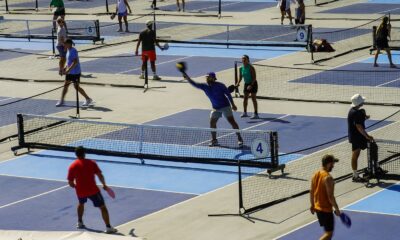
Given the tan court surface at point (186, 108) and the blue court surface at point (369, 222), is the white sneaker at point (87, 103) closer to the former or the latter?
the tan court surface at point (186, 108)

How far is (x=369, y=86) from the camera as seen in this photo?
1296 inches

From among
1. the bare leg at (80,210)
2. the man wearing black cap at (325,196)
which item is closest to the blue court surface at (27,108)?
the bare leg at (80,210)

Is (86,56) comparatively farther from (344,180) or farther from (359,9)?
(344,180)

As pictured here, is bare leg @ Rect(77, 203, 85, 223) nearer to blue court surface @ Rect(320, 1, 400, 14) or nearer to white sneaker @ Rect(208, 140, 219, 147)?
white sneaker @ Rect(208, 140, 219, 147)

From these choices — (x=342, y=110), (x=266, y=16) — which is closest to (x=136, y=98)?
(x=342, y=110)

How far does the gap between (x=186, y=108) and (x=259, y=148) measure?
8291mm

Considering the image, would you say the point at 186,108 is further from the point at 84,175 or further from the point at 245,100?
the point at 84,175

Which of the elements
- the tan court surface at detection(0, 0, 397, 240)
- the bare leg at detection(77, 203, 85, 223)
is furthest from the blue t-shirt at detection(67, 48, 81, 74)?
the bare leg at detection(77, 203, 85, 223)

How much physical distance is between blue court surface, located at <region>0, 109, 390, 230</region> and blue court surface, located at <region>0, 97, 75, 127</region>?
4.18 metres

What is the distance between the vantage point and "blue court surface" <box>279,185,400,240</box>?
1927 cm

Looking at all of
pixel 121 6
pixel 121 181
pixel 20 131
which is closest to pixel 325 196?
pixel 121 181

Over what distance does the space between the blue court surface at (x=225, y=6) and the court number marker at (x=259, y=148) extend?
104 ft

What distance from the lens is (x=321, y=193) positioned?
17.8m

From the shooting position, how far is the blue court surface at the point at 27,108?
3127 centimetres
